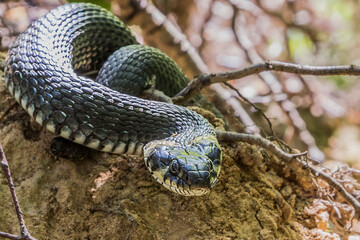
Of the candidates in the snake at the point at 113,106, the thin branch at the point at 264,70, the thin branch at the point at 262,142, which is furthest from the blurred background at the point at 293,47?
the thin branch at the point at 262,142

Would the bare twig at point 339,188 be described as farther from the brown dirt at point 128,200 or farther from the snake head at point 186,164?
the snake head at point 186,164

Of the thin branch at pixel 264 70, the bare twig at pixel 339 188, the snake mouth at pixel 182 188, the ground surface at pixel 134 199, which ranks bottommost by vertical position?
the ground surface at pixel 134 199

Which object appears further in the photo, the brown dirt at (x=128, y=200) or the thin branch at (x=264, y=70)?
the thin branch at (x=264, y=70)

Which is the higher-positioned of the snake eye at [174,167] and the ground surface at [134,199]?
the snake eye at [174,167]

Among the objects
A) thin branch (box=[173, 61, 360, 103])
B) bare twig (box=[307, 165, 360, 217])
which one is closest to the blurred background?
thin branch (box=[173, 61, 360, 103])

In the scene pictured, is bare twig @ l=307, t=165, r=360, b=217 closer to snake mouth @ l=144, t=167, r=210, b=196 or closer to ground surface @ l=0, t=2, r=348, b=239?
ground surface @ l=0, t=2, r=348, b=239

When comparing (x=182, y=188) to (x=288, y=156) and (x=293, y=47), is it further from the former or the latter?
(x=293, y=47)

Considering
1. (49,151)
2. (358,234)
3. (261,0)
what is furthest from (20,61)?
(261,0)

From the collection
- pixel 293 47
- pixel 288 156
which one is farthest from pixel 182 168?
pixel 293 47

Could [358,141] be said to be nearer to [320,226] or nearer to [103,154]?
[320,226]
